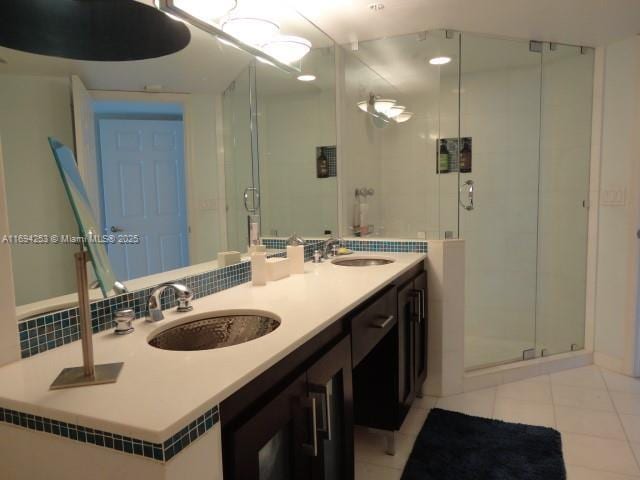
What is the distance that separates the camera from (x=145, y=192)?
1.43 metres

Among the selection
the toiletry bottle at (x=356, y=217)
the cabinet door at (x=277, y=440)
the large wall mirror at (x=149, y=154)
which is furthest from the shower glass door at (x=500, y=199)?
the cabinet door at (x=277, y=440)

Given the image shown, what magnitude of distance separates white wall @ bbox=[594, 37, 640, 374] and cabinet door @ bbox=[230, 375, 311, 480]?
2.59 m

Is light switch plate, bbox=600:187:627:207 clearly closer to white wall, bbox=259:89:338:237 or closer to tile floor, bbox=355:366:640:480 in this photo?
tile floor, bbox=355:366:640:480

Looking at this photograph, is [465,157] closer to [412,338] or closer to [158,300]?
[412,338]

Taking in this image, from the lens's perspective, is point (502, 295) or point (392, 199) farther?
point (502, 295)

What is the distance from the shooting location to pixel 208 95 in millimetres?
1704

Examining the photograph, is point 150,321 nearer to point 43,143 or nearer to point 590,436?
point 43,143

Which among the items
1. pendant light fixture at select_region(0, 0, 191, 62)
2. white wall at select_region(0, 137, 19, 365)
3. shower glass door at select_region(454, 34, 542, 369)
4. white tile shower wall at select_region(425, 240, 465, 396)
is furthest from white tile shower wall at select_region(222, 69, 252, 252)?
shower glass door at select_region(454, 34, 542, 369)

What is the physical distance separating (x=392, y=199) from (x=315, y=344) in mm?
2125

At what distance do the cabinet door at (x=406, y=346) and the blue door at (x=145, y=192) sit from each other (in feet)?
3.32

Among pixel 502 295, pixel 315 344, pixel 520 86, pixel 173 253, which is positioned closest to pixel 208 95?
pixel 173 253

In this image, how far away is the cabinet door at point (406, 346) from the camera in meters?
2.04

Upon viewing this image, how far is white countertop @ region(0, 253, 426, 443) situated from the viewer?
75cm

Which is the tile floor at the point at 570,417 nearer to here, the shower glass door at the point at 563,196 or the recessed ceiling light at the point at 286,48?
the shower glass door at the point at 563,196
